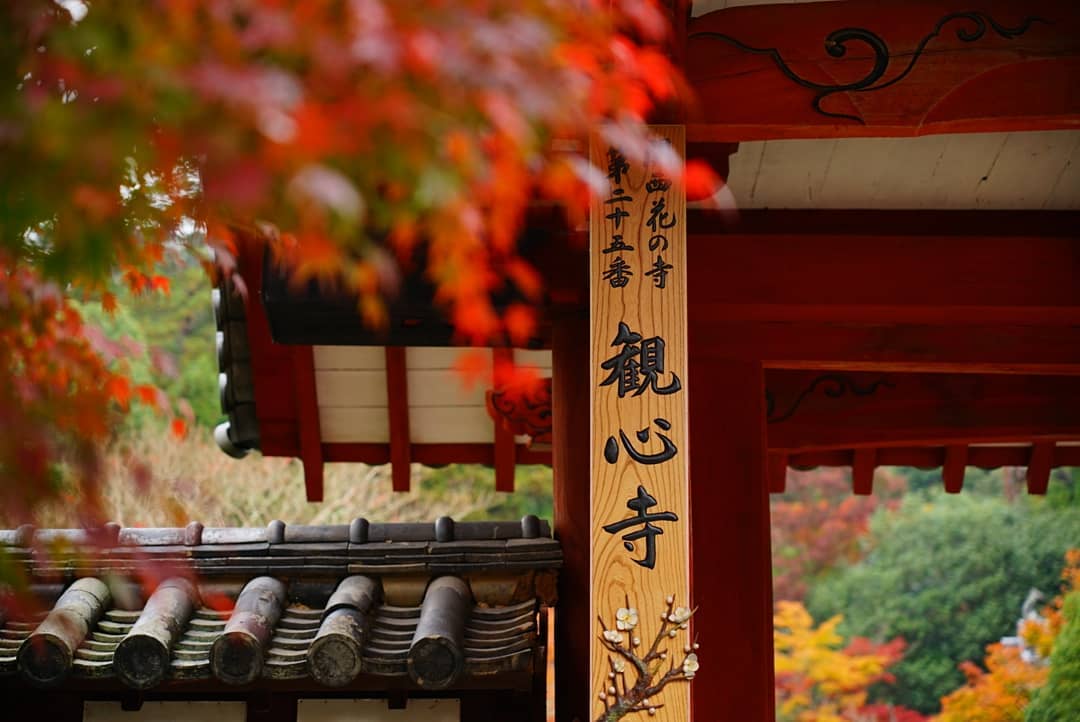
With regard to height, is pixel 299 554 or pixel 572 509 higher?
pixel 572 509

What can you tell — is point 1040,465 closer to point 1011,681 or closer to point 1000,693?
point 1000,693

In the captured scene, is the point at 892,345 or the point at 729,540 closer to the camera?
the point at 729,540

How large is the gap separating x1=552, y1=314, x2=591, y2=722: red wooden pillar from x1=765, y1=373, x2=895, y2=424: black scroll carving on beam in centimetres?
215

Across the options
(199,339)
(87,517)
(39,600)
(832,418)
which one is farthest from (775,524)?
(87,517)

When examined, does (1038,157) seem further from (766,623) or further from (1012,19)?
(766,623)

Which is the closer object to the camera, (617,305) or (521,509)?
(617,305)

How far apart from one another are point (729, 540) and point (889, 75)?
5.79ft

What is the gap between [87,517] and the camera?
263 cm

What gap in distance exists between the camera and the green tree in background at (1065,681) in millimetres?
6996

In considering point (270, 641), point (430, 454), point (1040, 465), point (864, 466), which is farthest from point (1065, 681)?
point (270, 641)

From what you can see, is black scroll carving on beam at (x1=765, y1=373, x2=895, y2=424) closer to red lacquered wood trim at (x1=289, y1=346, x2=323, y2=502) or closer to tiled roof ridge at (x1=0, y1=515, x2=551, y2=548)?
tiled roof ridge at (x1=0, y1=515, x2=551, y2=548)

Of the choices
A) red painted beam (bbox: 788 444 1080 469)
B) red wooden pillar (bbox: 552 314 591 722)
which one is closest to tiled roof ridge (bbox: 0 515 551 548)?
red wooden pillar (bbox: 552 314 591 722)

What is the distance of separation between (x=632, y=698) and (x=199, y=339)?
13789mm

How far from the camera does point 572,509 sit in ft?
14.5
